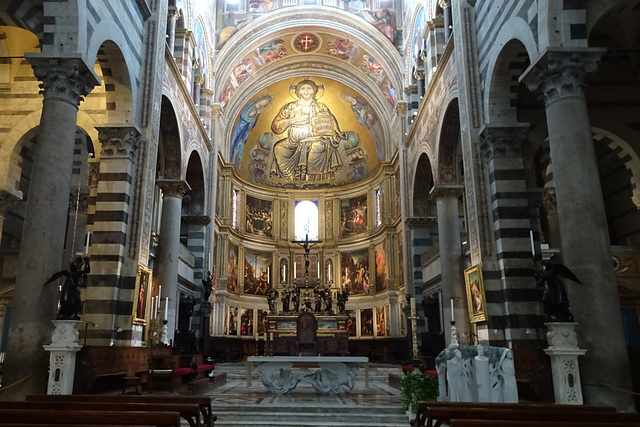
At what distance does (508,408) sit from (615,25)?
11702mm

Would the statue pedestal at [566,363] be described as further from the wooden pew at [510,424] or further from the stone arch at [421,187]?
the stone arch at [421,187]

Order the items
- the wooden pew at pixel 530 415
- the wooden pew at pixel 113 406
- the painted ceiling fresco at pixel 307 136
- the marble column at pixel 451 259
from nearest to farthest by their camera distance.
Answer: the wooden pew at pixel 530 415 < the wooden pew at pixel 113 406 < the marble column at pixel 451 259 < the painted ceiling fresco at pixel 307 136

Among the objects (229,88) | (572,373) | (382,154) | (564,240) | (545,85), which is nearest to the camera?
(572,373)

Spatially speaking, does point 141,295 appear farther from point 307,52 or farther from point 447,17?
point 307,52

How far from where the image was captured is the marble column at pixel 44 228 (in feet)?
30.0

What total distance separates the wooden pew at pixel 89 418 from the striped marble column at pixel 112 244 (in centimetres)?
812

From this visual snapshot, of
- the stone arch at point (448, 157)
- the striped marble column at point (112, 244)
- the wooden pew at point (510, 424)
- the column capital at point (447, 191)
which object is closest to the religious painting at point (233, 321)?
the column capital at point (447, 191)

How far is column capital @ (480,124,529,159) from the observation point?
1302 centimetres

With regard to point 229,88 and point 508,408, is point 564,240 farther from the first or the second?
point 229,88

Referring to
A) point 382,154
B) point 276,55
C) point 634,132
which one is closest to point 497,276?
point 634,132

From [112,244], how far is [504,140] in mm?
9807

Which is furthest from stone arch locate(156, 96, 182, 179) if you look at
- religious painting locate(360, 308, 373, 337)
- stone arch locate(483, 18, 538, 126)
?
religious painting locate(360, 308, 373, 337)

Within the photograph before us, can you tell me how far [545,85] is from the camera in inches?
388

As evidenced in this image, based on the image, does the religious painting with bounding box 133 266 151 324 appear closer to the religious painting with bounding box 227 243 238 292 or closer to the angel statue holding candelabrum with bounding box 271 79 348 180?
the religious painting with bounding box 227 243 238 292
